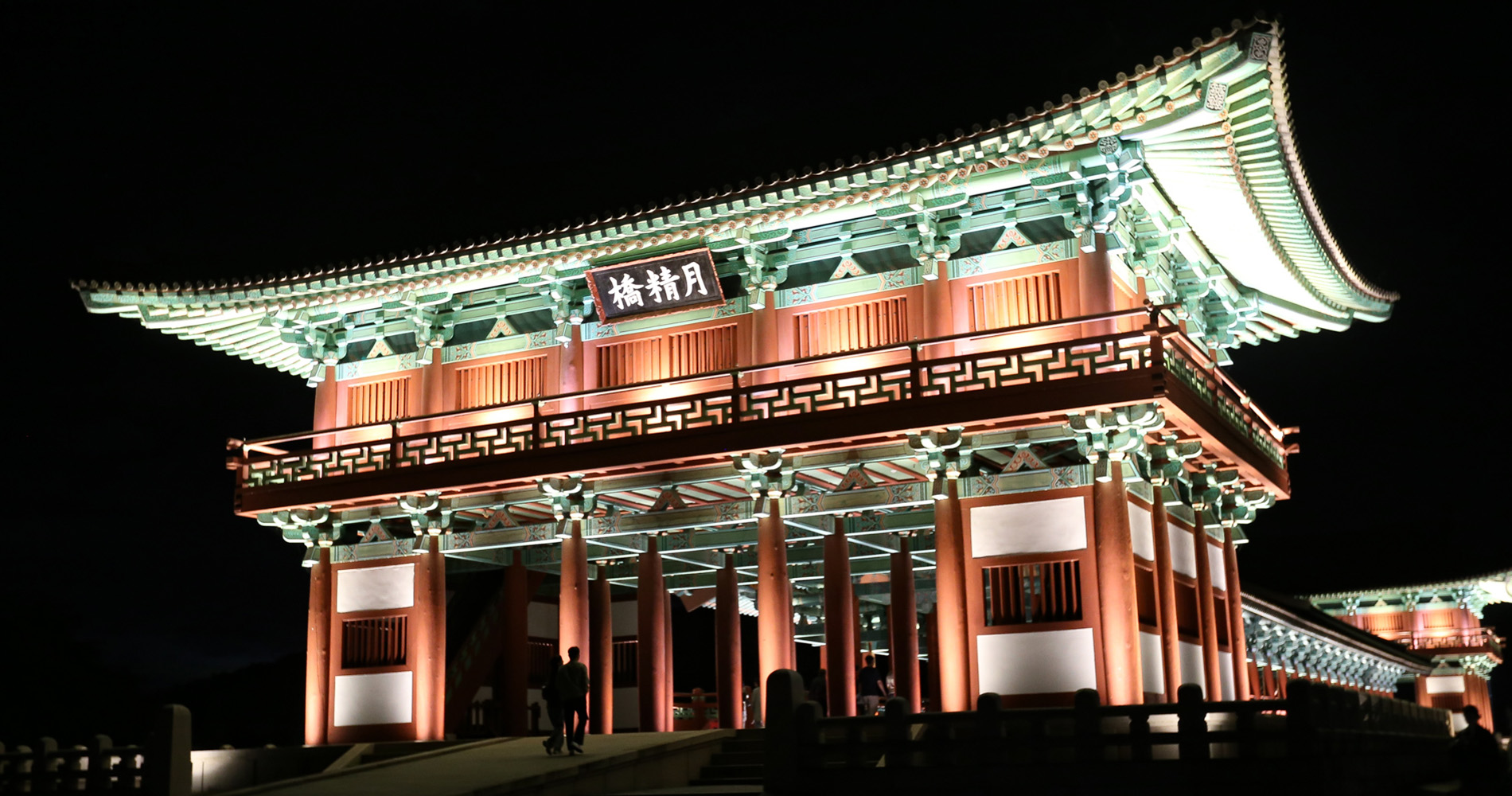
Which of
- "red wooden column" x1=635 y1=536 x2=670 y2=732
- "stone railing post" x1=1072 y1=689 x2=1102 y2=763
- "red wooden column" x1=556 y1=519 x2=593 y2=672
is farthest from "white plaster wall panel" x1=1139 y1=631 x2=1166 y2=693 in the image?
"red wooden column" x1=635 y1=536 x2=670 y2=732

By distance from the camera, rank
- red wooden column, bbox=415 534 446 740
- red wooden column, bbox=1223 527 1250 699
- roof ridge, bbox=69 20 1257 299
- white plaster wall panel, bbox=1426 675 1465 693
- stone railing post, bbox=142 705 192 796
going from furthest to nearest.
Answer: white plaster wall panel, bbox=1426 675 1465 693 → red wooden column, bbox=415 534 446 740 → red wooden column, bbox=1223 527 1250 699 → roof ridge, bbox=69 20 1257 299 → stone railing post, bbox=142 705 192 796

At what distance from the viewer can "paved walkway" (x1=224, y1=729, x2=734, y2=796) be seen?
15.7 metres

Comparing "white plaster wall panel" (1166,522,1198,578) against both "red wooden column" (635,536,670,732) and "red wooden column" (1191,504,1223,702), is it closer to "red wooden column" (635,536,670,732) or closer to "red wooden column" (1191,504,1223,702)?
"red wooden column" (1191,504,1223,702)

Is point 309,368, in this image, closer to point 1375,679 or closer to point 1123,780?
point 1123,780

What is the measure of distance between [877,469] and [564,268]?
5.82 meters

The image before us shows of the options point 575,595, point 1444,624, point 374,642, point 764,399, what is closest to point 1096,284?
point 764,399

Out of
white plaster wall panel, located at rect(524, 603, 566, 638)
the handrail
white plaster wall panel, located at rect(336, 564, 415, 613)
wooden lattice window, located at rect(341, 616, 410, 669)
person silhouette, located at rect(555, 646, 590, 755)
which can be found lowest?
person silhouette, located at rect(555, 646, 590, 755)

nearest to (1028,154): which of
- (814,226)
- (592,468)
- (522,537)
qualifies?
(814,226)

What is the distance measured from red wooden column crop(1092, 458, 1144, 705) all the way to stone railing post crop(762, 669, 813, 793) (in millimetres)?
4733

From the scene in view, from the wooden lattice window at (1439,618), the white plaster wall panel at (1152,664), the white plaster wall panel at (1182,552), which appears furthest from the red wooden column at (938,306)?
the wooden lattice window at (1439,618)

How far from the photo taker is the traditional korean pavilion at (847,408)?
18.2 m

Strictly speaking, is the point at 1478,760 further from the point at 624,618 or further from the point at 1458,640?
the point at 1458,640

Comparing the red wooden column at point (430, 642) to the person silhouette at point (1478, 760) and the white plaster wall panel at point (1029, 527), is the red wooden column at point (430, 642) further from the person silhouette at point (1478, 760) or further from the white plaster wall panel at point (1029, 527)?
the person silhouette at point (1478, 760)

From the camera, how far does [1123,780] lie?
1364cm
